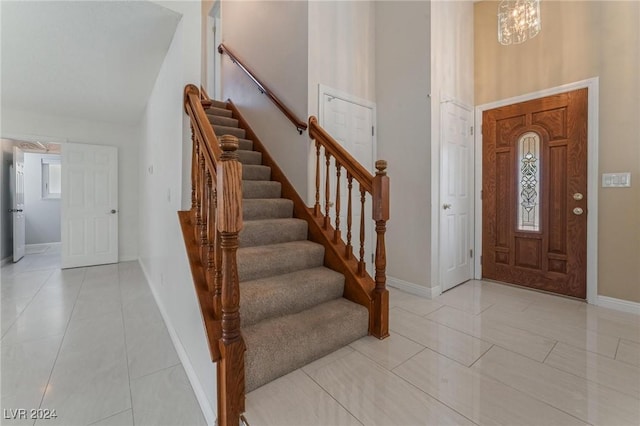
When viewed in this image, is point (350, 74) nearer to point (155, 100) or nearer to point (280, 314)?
point (155, 100)

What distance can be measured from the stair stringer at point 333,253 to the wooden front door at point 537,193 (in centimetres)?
212

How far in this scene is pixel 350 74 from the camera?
9.92 feet

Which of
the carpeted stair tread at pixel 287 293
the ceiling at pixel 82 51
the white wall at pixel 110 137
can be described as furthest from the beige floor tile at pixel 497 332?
the white wall at pixel 110 137

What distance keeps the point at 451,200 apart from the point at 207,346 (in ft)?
9.07

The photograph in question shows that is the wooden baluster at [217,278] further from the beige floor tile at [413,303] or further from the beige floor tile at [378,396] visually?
the beige floor tile at [413,303]

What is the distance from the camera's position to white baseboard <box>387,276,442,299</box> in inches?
111

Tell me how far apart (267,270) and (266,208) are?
71cm

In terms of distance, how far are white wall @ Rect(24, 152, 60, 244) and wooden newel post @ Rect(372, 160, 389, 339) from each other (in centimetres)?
803

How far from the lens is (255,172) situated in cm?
294

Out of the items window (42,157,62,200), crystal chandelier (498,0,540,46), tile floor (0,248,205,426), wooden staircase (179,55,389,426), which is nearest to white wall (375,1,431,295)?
crystal chandelier (498,0,540,46)

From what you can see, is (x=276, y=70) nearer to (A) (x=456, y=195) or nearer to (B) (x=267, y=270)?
(B) (x=267, y=270)

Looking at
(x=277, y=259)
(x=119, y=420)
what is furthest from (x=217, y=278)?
(x=119, y=420)

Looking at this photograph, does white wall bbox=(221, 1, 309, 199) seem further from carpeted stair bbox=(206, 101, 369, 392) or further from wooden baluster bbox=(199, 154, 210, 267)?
wooden baluster bbox=(199, 154, 210, 267)

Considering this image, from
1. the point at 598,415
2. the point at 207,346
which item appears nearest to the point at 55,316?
the point at 207,346
